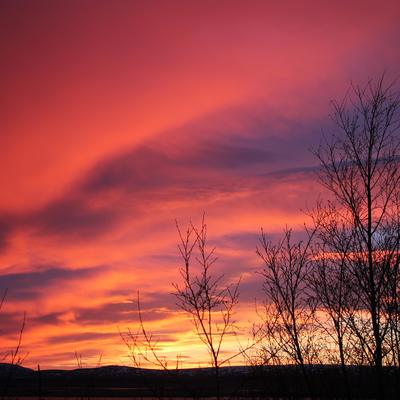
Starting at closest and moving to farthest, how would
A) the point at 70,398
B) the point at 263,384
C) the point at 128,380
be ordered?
1. the point at 263,384
2. the point at 70,398
3. the point at 128,380

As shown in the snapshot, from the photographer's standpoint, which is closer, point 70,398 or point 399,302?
point 399,302

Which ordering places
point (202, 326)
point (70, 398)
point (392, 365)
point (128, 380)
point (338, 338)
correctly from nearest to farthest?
point (202, 326) → point (392, 365) → point (338, 338) → point (70, 398) → point (128, 380)

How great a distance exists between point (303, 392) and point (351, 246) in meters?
6.42

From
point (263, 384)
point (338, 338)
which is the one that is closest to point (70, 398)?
point (263, 384)

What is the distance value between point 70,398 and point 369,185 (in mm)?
60753

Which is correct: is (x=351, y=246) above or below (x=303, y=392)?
above

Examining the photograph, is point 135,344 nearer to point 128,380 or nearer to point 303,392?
point 303,392

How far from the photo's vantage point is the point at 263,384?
14938 mm

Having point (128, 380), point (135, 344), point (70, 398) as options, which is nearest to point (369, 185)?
point (135, 344)

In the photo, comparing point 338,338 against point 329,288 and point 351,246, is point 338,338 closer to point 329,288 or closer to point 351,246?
point 329,288

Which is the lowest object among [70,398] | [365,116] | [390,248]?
[70,398]

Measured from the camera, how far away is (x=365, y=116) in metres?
10.1

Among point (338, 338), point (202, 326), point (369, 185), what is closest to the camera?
point (202, 326)

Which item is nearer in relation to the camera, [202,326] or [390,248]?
[202,326]
